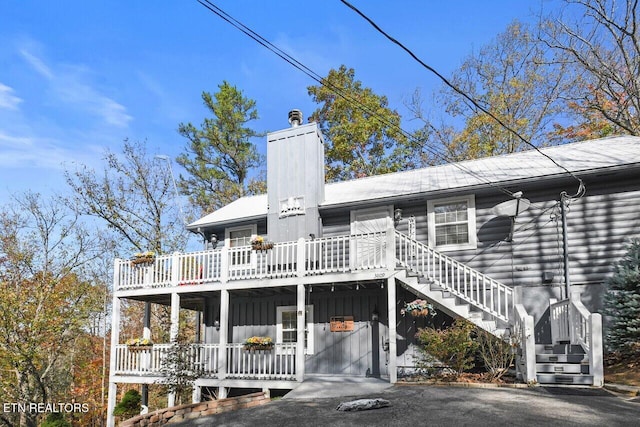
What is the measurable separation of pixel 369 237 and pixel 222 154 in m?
23.1

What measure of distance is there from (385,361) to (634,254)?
587 cm

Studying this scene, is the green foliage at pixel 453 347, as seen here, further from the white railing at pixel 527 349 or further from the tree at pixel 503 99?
the tree at pixel 503 99

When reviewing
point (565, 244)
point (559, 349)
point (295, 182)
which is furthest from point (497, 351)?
point (295, 182)

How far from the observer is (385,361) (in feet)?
40.8

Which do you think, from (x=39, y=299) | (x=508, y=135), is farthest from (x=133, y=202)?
(x=508, y=135)

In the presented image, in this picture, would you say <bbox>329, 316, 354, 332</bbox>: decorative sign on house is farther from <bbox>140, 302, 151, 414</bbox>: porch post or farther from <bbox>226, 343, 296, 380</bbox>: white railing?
<bbox>140, 302, 151, 414</bbox>: porch post

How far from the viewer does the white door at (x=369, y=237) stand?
11.7 metres

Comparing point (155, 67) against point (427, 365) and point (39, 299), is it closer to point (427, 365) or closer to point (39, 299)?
point (39, 299)

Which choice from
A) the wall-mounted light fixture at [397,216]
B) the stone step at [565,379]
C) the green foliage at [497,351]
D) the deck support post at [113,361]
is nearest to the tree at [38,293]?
the deck support post at [113,361]

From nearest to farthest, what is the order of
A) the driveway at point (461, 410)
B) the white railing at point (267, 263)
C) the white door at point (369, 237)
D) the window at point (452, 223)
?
the driveway at point (461, 410)
the white door at point (369, 237)
the white railing at point (267, 263)
the window at point (452, 223)

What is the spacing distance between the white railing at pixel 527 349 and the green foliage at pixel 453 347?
863 millimetres

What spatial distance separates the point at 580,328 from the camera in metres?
9.56

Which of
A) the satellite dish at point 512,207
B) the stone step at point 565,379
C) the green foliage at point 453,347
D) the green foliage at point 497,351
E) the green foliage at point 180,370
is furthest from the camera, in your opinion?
the satellite dish at point 512,207

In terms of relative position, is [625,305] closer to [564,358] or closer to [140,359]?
[564,358]
